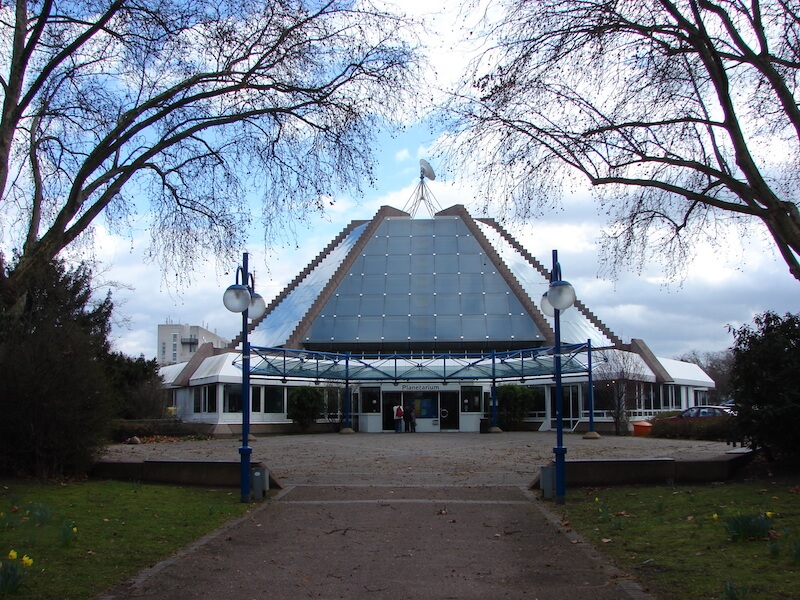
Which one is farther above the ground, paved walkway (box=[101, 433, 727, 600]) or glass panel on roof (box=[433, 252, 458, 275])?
glass panel on roof (box=[433, 252, 458, 275])

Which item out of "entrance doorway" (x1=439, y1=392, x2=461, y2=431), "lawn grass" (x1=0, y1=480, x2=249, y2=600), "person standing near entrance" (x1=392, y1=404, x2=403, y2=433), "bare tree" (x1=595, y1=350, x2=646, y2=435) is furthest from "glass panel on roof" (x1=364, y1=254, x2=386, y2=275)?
"lawn grass" (x1=0, y1=480, x2=249, y2=600)

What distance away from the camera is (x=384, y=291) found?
159ft

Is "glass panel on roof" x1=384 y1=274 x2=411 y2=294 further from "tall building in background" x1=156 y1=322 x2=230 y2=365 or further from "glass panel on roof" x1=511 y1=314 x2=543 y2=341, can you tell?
"tall building in background" x1=156 y1=322 x2=230 y2=365

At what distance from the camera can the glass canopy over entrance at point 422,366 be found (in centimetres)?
3428

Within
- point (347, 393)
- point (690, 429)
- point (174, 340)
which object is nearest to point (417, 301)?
point (347, 393)

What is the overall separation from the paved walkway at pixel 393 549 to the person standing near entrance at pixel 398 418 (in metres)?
22.4

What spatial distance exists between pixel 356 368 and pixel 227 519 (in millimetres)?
28246

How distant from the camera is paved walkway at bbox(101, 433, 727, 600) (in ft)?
22.0

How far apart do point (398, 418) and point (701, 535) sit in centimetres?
3087

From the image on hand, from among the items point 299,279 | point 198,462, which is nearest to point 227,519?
point 198,462

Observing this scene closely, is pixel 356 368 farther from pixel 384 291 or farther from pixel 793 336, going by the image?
pixel 793 336

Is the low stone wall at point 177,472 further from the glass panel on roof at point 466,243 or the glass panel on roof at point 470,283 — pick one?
the glass panel on roof at point 466,243

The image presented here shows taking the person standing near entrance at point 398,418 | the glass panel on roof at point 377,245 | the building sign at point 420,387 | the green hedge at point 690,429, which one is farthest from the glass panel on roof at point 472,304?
the green hedge at point 690,429

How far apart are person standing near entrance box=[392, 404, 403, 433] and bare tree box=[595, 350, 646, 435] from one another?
936 centimetres
